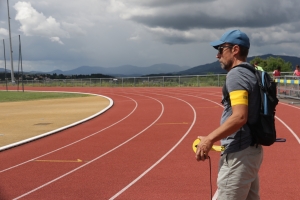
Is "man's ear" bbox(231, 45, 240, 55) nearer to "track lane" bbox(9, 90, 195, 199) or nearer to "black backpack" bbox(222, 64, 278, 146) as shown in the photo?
"black backpack" bbox(222, 64, 278, 146)

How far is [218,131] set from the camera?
2889 mm

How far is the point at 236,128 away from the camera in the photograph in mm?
2865

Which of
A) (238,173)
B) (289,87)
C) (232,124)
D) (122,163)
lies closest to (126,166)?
(122,163)

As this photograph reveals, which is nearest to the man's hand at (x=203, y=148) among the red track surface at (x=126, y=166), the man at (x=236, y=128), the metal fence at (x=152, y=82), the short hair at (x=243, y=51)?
the man at (x=236, y=128)

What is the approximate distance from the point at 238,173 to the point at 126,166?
4.93m

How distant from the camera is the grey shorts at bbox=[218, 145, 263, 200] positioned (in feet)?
9.90

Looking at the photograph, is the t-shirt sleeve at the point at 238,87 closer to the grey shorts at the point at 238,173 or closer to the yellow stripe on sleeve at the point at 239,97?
the yellow stripe on sleeve at the point at 239,97

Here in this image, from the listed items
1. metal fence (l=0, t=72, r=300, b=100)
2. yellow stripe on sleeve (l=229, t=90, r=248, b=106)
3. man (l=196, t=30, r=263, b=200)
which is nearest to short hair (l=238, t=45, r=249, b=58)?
man (l=196, t=30, r=263, b=200)

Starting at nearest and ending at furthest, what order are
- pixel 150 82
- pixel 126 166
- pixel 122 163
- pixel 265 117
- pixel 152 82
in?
pixel 265 117 < pixel 126 166 < pixel 122 163 < pixel 152 82 < pixel 150 82

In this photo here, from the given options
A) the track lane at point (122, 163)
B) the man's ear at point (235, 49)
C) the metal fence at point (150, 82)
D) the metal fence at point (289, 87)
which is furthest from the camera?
the metal fence at point (150, 82)

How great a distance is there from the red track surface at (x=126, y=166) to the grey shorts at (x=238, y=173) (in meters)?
2.77

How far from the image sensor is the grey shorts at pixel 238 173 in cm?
302

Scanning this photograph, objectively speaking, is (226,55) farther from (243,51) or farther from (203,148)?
(203,148)

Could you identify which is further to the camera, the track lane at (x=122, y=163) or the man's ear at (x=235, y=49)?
the track lane at (x=122, y=163)
